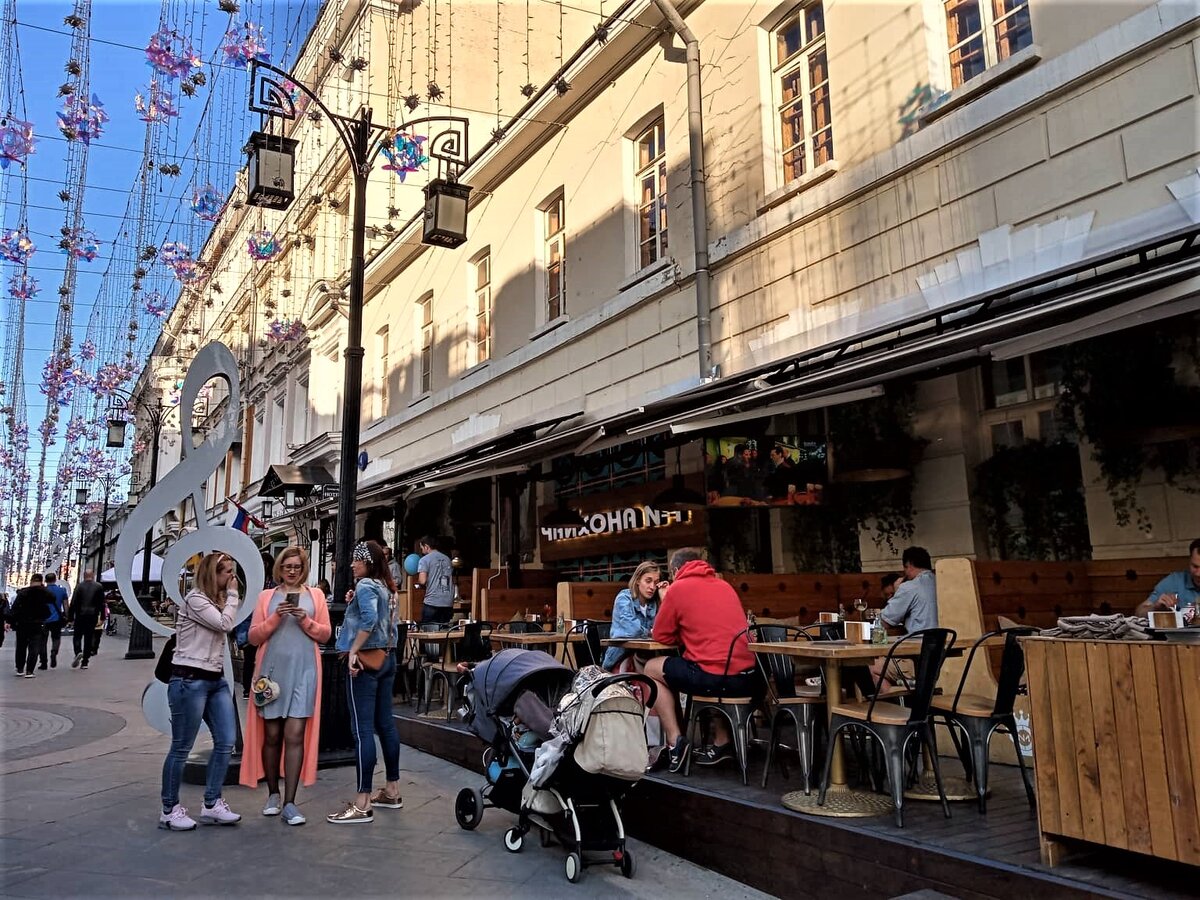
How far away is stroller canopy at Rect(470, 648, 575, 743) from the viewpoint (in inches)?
210

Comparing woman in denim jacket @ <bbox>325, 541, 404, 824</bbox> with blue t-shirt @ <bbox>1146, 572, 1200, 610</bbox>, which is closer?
woman in denim jacket @ <bbox>325, 541, 404, 824</bbox>

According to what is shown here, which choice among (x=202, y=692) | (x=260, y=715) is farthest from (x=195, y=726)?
(x=260, y=715)

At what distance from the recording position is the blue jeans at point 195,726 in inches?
209

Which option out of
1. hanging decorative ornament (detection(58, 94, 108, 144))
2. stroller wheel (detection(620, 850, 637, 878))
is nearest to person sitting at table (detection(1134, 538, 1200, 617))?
stroller wheel (detection(620, 850, 637, 878))

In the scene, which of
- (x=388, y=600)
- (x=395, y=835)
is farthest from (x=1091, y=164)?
(x=395, y=835)

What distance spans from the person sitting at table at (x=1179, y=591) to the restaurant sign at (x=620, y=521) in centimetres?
525

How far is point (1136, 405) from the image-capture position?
745 centimetres

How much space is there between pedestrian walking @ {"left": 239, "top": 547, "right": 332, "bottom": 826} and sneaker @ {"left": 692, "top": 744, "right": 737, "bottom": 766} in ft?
8.44

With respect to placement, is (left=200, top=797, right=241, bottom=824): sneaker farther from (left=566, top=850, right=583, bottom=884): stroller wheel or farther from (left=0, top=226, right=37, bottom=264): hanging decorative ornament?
(left=0, top=226, right=37, bottom=264): hanging decorative ornament

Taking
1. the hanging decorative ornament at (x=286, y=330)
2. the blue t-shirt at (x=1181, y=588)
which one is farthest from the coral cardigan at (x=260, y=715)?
the hanging decorative ornament at (x=286, y=330)

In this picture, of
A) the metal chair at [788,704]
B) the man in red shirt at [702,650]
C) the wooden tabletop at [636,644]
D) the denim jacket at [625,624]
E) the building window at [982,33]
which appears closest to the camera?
the metal chair at [788,704]

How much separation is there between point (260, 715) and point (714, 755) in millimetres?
3023

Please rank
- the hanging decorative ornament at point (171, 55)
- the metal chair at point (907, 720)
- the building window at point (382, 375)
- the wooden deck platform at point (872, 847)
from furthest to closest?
the building window at point (382, 375) → the hanging decorative ornament at point (171, 55) → the metal chair at point (907, 720) → the wooden deck platform at point (872, 847)

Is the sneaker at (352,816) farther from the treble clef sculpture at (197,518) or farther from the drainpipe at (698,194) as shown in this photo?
the drainpipe at (698,194)
